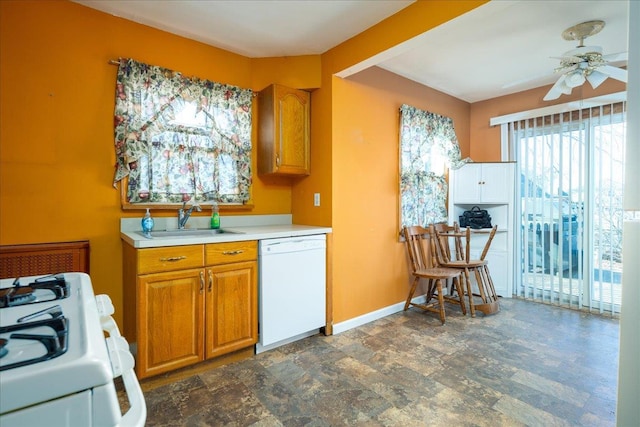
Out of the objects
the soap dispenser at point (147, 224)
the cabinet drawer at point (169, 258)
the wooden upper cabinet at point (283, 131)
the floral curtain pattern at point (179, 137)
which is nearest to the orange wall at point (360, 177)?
the wooden upper cabinet at point (283, 131)

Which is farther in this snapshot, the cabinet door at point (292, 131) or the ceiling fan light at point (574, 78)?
the cabinet door at point (292, 131)

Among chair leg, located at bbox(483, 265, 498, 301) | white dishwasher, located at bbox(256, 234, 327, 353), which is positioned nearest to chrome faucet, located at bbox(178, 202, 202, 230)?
white dishwasher, located at bbox(256, 234, 327, 353)

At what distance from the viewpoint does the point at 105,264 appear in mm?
2287

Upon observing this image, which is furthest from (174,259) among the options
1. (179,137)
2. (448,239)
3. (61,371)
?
(448,239)

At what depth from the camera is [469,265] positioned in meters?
3.32

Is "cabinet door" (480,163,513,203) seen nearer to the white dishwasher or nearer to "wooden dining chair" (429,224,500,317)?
"wooden dining chair" (429,224,500,317)

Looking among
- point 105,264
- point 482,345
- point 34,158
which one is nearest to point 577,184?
point 482,345

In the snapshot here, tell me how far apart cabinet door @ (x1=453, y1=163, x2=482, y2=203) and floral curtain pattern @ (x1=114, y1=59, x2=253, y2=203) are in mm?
2651

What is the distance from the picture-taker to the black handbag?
395cm

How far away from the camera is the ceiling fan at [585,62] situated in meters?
2.41

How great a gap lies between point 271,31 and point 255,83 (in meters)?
0.53

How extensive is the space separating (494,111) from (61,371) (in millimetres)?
4861

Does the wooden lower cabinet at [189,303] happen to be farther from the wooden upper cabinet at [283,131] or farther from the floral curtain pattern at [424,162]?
the floral curtain pattern at [424,162]

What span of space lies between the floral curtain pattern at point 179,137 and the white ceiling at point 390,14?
381 mm
